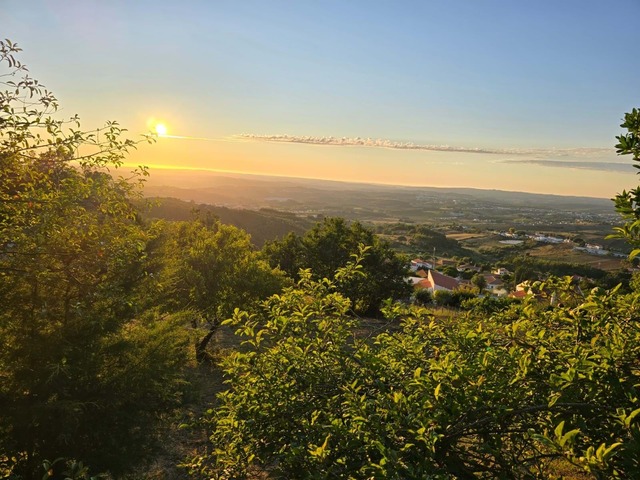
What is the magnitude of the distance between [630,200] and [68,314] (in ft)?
24.0

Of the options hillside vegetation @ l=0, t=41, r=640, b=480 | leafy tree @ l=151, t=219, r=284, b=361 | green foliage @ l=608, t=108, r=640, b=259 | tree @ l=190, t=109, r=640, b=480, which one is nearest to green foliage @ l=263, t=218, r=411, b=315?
leafy tree @ l=151, t=219, r=284, b=361

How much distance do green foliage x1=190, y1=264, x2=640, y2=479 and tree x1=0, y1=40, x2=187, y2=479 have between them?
2.99m

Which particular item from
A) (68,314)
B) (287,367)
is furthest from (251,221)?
(287,367)

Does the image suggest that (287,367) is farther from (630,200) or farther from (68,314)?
(68,314)

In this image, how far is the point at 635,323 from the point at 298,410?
8.53 feet

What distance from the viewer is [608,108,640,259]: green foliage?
8.43 ft

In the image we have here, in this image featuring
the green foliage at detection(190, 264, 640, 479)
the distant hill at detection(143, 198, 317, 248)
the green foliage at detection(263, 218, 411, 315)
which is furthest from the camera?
the distant hill at detection(143, 198, 317, 248)

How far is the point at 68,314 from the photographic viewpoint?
21.3 ft

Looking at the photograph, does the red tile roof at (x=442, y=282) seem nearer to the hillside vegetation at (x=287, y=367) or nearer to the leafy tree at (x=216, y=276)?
the leafy tree at (x=216, y=276)

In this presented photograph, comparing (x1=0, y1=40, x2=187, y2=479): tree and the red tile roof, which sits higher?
(x1=0, y1=40, x2=187, y2=479): tree

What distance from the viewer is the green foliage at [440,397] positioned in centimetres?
245

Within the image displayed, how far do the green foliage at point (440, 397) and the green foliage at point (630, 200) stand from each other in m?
0.60

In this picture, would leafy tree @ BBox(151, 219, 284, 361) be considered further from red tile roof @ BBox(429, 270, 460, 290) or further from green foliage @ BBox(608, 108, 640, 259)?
red tile roof @ BBox(429, 270, 460, 290)

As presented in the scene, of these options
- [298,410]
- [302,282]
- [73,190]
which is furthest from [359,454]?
[73,190]
